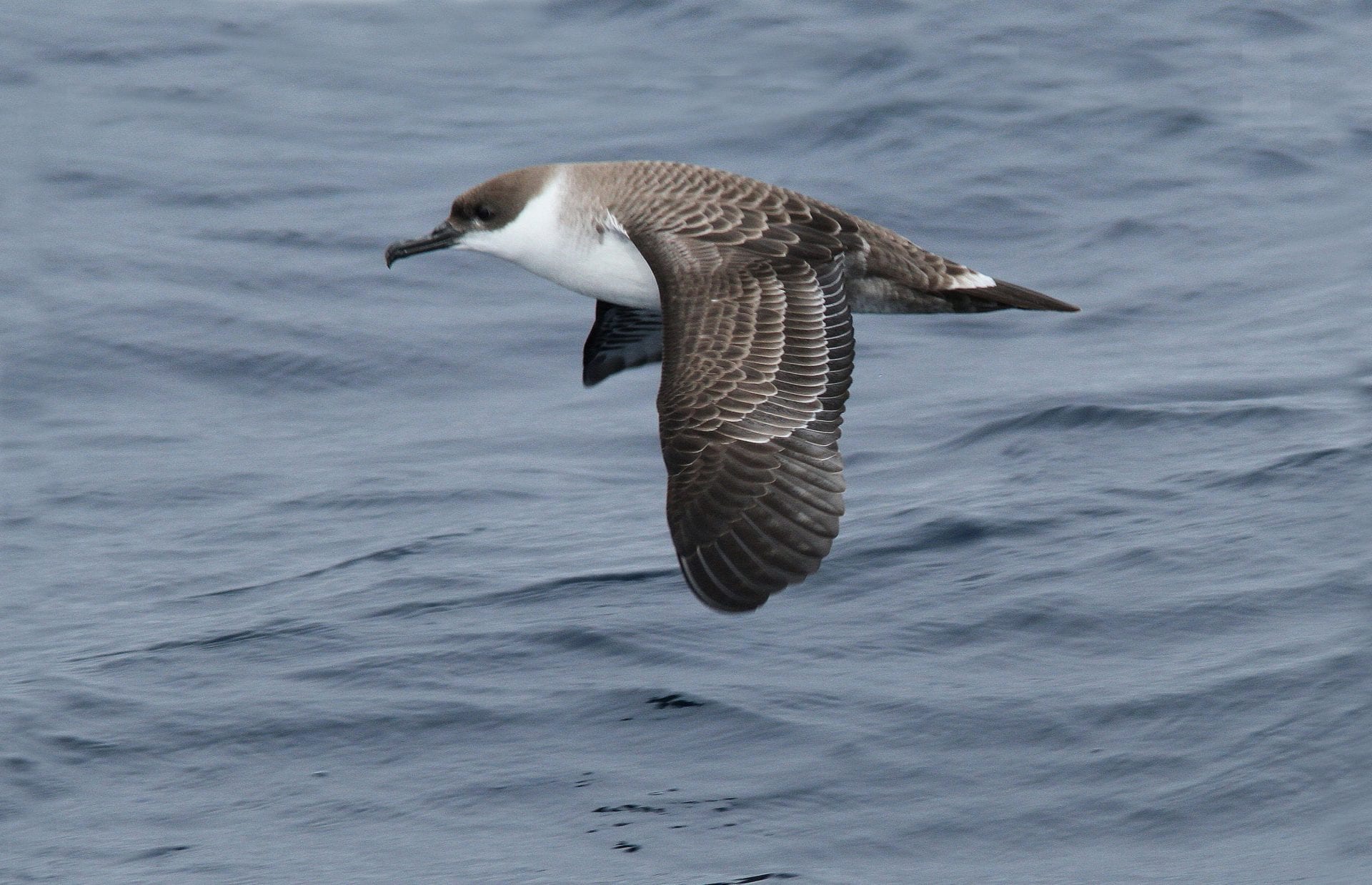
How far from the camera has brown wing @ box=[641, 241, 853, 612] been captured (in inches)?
248

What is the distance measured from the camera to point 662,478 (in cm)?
954

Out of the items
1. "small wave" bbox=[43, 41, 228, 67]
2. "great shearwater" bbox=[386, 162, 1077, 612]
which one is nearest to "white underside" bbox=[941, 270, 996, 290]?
"great shearwater" bbox=[386, 162, 1077, 612]

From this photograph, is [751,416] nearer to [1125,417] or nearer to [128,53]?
[1125,417]

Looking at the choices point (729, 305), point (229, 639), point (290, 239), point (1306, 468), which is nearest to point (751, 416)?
point (729, 305)

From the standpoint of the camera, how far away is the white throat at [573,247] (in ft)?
24.8

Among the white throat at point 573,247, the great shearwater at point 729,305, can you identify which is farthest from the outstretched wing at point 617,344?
the white throat at point 573,247

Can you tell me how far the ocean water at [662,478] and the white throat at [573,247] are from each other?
1339mm

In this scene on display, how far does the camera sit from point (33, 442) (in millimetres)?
10188

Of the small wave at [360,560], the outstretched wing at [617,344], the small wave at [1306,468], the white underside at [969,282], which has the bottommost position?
the small wave at [360,560]

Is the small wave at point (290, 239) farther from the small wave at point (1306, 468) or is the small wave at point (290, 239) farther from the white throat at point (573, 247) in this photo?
the small wave at point (1306, 468)

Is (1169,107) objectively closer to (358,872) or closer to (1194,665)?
(1194,665)

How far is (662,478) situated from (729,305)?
2.81 m

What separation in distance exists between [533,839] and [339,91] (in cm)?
1015

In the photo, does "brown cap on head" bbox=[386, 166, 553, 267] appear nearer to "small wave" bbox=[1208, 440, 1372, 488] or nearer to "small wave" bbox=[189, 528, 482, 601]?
"small wave" bbox=[189, 528, 482, 601]
